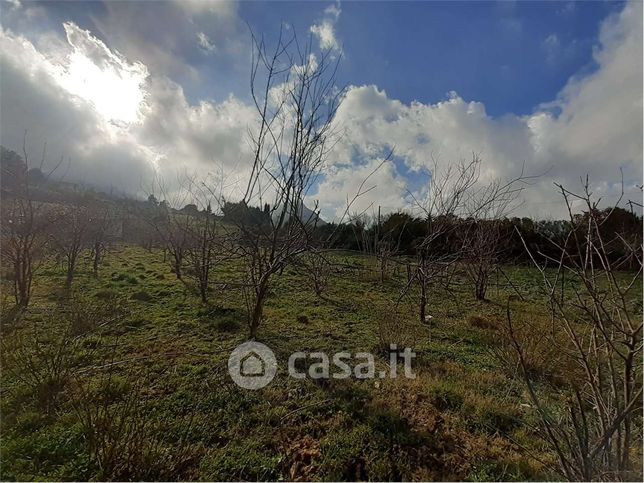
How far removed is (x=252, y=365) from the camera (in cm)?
422

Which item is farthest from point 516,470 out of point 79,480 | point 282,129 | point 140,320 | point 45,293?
point 45,293

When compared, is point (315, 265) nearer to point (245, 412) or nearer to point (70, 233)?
point (245, 412)

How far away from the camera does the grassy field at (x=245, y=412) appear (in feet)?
7.97

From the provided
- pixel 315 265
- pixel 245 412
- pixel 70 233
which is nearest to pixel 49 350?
pixel 245 412

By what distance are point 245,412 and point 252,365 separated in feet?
3.45

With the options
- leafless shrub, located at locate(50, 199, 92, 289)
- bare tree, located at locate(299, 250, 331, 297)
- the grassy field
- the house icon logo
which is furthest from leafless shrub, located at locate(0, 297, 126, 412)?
leafless shrub, located at locate(50, 199, 92, 289)

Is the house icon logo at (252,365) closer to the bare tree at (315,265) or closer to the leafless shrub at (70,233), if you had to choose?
the bare tree at (315,265)

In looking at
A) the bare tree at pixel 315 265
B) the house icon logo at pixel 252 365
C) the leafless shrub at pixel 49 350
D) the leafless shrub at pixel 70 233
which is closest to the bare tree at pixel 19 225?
the leafless shrub at pixel 49 350

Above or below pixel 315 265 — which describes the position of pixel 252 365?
below

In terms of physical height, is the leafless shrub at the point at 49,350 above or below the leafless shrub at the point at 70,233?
below

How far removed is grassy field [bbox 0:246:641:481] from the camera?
7.97ft

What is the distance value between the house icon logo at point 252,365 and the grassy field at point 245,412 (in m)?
0.13

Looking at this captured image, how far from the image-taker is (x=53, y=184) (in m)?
7.92

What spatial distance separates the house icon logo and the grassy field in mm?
128
